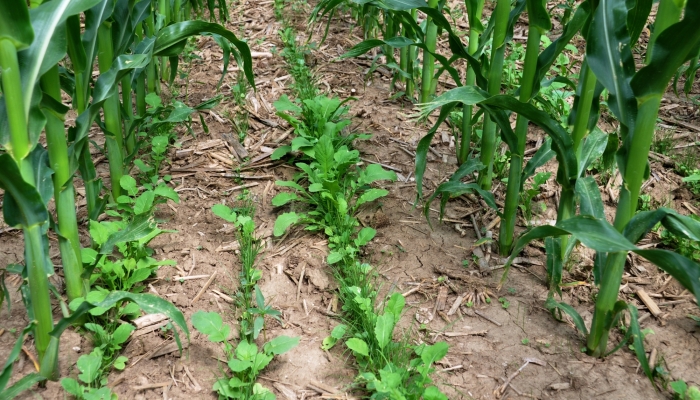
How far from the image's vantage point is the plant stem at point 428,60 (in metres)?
3.92

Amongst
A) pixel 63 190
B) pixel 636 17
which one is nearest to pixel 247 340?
pixel 63 190

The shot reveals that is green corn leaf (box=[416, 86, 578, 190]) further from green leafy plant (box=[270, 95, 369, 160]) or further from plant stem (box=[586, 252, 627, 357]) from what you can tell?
green leafy plant (box=[270, 95, 369, 160])

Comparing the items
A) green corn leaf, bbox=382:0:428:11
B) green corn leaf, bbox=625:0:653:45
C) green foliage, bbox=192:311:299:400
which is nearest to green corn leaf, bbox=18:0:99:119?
green foliage, bbox=192:311:299:400

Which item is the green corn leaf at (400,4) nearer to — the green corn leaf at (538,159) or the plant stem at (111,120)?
the green corn leaf at (538,159)

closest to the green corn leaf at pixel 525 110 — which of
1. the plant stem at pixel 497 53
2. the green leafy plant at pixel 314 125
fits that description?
the plant stem at pixel 497 53

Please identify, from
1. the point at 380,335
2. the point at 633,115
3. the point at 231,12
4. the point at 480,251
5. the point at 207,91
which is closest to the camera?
the point at 633,115

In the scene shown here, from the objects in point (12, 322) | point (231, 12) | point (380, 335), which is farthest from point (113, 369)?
point (231, 12)

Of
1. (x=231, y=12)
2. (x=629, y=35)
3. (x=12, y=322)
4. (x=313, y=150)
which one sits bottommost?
(x=12, y=322)

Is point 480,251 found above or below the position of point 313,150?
below

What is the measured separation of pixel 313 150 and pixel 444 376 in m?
1.61

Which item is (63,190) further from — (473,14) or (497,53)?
(473,14)

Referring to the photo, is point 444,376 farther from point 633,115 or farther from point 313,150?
point 313,150

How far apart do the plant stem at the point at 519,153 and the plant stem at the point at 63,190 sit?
6.25 ft

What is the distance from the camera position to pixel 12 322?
2506mm
